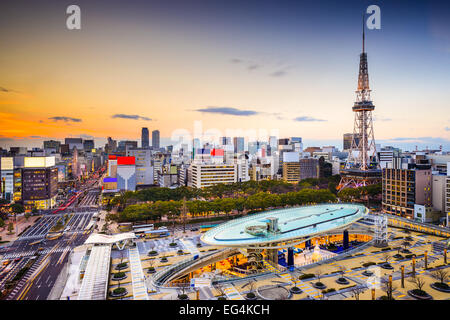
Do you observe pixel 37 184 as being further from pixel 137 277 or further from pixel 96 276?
pixel 137 277

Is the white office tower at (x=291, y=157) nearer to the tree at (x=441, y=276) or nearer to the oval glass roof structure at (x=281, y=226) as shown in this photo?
the oval glass roof structure at (x=281, y=226)

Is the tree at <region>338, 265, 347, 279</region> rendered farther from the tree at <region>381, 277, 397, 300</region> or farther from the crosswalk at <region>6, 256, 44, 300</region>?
the crosswalk at <region>6, 256, 44, 300</region>

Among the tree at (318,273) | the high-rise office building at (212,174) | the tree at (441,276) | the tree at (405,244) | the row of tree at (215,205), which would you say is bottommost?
the tree at (318,273)

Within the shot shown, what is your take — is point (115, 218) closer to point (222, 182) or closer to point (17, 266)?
point (17, 266)

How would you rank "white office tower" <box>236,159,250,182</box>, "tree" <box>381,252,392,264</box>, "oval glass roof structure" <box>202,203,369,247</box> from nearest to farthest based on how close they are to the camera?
1. "oval glass roof structure" <box>202,203,369,247</box>
2. "tree" <box>381,252,392,264</box>
3. "white office tower" <box>236,159,250,182</box>

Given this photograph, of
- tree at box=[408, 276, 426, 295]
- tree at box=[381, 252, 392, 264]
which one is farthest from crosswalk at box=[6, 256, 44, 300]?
tree at box=[381, 252, 392, 264]

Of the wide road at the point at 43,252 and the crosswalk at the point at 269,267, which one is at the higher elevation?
the crosswalk at the point at 269,267

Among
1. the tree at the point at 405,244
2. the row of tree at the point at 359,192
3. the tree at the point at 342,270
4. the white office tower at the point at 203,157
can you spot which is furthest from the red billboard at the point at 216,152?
the tree at the point at 342,270
